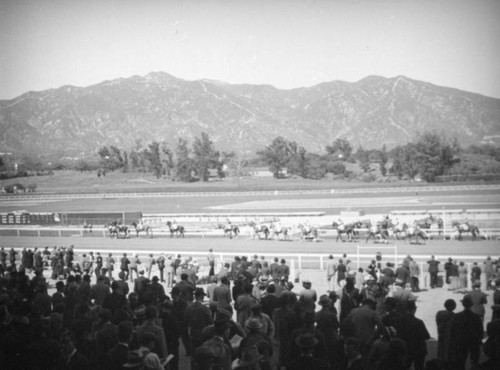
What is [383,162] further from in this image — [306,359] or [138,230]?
[306,359]

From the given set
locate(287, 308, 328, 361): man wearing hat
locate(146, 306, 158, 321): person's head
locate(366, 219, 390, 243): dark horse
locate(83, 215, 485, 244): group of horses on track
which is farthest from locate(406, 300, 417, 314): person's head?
locate(366, 219, 390, 243): dark horse

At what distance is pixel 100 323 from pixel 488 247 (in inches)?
697

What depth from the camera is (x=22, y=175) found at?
2315 inches

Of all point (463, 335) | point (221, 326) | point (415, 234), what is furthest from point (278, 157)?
point (221, 326)

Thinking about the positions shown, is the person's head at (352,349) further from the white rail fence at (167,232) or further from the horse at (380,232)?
the white rail fence at (167,232)

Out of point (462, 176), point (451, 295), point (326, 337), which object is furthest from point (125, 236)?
point (462, 176)

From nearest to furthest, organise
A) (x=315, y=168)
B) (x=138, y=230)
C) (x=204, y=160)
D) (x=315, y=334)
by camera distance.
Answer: (x=315, y=334) → (x=138, y=230) → (x=315, y=168) → (x=204, y=160)

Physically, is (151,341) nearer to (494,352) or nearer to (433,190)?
(494,352)

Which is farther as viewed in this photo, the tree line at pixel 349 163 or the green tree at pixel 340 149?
the green tree at pixel 340 149

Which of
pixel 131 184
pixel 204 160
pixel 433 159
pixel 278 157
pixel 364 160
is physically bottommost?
pixel 131 184

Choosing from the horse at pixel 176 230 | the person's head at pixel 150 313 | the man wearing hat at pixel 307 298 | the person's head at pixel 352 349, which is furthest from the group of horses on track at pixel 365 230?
the person's head at pixel 352 349

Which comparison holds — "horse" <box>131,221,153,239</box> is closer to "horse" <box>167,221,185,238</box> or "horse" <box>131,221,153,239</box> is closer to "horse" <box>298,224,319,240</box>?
"horse" <box>167,221,185,238</box>

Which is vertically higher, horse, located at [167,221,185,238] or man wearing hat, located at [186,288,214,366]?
man wearing hat, located at [186,288,214,366]

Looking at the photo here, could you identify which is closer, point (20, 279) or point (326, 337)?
point (326, 337)
